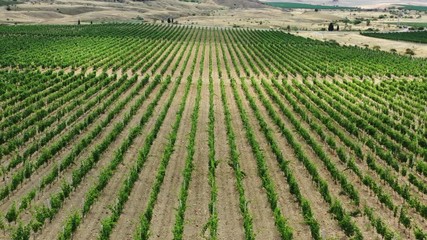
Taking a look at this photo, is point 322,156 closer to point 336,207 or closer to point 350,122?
point 336,207

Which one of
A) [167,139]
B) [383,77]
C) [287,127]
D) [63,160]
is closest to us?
[63,160]

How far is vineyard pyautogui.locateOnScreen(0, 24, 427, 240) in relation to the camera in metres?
16.7

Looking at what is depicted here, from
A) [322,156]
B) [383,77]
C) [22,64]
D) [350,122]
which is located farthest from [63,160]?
[383,77]

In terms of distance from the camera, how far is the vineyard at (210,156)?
16.7 meters

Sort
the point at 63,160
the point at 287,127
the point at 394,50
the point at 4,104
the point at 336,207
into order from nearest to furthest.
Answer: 1. the point at 336,207
2. the point at 63,160
3. the point at 287,127
4. the point at 4,104
5. the point at 394,50

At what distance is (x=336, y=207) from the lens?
17.3 meters

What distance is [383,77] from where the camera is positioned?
4944 centimetres

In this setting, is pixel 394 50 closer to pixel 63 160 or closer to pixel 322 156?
pixel 322 156

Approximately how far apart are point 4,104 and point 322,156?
22892 mm

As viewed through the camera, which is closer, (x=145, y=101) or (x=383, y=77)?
(x=145, y=101)

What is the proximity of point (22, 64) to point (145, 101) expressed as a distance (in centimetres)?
2199

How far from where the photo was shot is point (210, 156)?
2270 centimetres

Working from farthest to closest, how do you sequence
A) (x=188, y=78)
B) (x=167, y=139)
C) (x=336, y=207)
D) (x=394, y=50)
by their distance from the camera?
1. (x=394, y=50)
2. (x=188, y=78)
3. (x=167, y=139)
4. (x=336, y=207)

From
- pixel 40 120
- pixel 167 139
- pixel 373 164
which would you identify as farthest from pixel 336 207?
pixel 40 120
